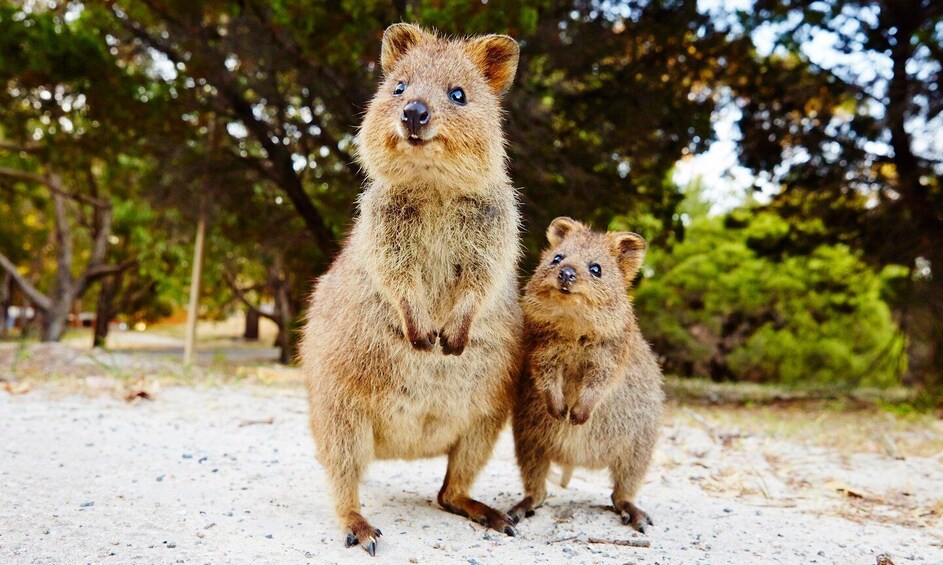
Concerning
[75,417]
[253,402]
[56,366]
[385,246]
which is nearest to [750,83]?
[253,402]

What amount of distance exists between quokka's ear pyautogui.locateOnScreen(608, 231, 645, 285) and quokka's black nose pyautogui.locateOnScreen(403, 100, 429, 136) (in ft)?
4.67

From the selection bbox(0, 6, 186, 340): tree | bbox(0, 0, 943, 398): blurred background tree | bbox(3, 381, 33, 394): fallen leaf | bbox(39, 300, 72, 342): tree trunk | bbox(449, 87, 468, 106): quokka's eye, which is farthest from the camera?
A: bbox(39, 300, 72, 342): tree trunk

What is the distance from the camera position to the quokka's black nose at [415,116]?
2934 mm

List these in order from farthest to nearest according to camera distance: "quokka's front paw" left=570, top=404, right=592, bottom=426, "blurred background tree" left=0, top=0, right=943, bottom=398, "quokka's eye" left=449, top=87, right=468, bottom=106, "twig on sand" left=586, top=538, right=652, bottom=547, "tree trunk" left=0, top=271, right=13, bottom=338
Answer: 1. "tree trunk" left=0, top=271, right=13, bottom=338
2. "blurred background tree" left=0, top=0, right=943, bottom=398
3. "quokka's front paw" left=570, top=404, right=592, bottom=426
4. "twig on sand" left=586, top=538, right=652, bottom=547
5. "quokka's eye" left=449, top=87, right=468, bottom=106

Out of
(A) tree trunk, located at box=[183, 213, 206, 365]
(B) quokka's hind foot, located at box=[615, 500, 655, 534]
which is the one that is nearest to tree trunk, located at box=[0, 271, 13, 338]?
(A) tree trunk, located at box=[183, 213, 206, 365]

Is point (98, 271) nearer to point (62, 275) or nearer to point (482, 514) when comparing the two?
point (62, 275)

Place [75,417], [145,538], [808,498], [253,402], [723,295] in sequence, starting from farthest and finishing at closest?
1. [723,295]
2. [253,402]
3. [75,417]
4. [808,498]
5. [145,538]

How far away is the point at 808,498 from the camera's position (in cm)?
496

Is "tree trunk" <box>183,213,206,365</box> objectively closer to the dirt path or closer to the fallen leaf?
the fallen leaf

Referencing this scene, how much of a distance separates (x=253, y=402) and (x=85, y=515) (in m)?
3.88

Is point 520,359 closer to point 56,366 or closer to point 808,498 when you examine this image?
point 808,498

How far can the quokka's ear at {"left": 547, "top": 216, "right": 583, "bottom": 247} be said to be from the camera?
13.3ft

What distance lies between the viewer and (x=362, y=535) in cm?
330

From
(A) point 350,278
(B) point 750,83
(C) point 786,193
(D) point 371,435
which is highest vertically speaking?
(B) point 750,83
